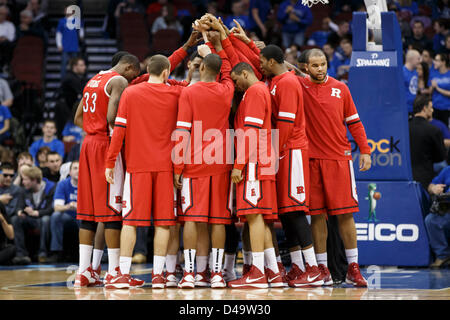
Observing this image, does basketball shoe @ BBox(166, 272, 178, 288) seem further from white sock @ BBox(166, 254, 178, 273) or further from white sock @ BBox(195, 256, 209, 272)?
Answer: white sock @ BBox(195, 256, 209, 272)

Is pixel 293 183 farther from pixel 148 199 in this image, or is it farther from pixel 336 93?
pixel 148 199

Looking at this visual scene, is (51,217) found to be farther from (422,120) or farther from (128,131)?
(422,120)

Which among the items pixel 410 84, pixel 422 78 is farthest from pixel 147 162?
pixel 422 78

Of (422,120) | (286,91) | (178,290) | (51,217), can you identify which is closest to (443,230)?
(422,120)

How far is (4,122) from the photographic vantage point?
1455 cm

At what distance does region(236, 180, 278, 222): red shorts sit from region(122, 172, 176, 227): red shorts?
66 centimetres

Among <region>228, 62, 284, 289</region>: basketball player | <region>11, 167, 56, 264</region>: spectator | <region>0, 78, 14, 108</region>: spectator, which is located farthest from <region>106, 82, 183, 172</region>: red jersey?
<region>0, 78, 14, 108</region>: spectator

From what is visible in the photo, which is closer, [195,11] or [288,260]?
[288,260]

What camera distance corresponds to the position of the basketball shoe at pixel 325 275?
7.32 metres

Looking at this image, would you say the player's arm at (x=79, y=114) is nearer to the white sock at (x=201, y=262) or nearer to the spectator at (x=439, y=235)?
the white sock at (x=201, y=262)

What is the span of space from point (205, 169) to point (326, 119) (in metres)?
1.39

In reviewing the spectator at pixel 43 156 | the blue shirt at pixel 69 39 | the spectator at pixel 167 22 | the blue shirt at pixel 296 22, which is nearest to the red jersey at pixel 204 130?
the spectator at pixel 43 156

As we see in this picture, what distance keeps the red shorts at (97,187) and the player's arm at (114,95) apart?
0.28 meters

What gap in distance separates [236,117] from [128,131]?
1102 millimetres
